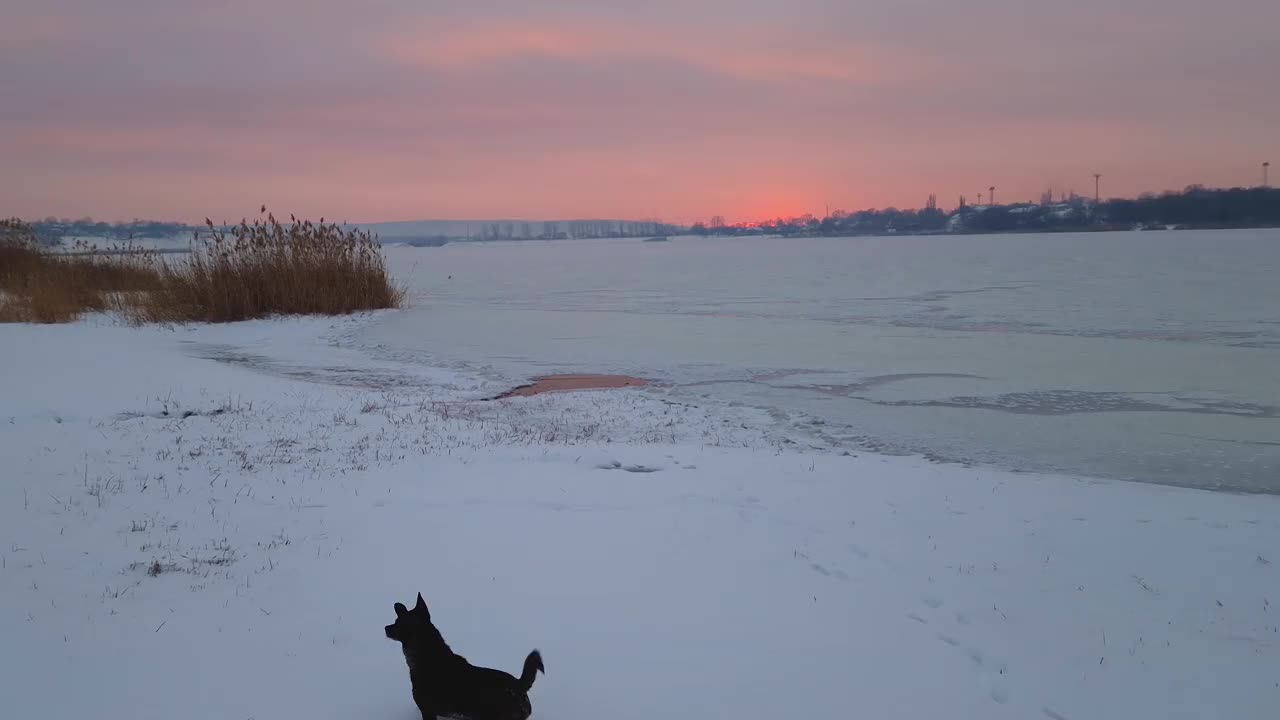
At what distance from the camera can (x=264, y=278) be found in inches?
789

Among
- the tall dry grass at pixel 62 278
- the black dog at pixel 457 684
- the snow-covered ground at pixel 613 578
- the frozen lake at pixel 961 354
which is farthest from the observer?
the tall dry grass at pixel 62 278

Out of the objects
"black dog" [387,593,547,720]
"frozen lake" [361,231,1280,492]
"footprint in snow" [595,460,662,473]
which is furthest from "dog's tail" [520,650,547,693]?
"frozen lake" [361,231,1280,492]

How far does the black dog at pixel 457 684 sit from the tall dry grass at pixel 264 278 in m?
18.4

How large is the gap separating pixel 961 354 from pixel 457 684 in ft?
42.0

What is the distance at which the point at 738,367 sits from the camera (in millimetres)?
13414

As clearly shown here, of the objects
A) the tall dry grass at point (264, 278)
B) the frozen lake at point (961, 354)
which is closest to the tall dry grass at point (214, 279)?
the tall dry grass at point (264, 278)

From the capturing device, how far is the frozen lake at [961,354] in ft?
28.9

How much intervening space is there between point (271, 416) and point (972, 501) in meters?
7.02

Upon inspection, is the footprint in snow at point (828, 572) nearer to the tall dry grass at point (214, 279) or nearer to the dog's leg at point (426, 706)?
the dog's leg at point (426, 706)

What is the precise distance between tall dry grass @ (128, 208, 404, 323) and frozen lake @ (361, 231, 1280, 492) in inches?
67.3

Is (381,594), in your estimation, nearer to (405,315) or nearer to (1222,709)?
(1222,709)

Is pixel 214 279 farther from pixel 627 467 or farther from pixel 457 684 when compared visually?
pixel 457 684

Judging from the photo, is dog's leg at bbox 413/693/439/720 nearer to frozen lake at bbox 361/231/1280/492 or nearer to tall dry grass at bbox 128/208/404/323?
frozen lake at bbox 361/231/1280/492

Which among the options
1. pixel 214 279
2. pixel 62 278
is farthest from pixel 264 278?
pixel 62 278
